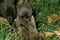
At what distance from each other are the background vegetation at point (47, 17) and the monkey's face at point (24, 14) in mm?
434

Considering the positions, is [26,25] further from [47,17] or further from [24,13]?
[47,17]

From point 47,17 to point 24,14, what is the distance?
122 cm

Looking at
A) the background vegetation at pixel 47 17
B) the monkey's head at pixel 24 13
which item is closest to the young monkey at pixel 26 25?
the monkey's head at pixel 24 13

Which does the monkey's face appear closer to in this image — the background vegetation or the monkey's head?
the monkey's head

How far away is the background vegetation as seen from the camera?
584cm

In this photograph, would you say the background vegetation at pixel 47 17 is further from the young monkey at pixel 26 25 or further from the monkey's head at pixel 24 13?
the monkey's head at pixel 24 13

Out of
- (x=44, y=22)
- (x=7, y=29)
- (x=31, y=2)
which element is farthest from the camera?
(x=31, y=2)

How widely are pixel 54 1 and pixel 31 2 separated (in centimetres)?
57

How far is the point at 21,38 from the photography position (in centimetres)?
542

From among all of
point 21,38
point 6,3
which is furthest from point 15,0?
point 21,38

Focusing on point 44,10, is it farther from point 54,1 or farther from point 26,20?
point 26,20

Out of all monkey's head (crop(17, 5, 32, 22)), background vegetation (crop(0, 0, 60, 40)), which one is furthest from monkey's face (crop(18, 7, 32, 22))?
background vegetation (crop(0, 0, 60, 40))

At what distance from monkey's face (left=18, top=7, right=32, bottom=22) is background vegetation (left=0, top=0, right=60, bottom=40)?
0.43m

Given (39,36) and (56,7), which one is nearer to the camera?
(39,36)
